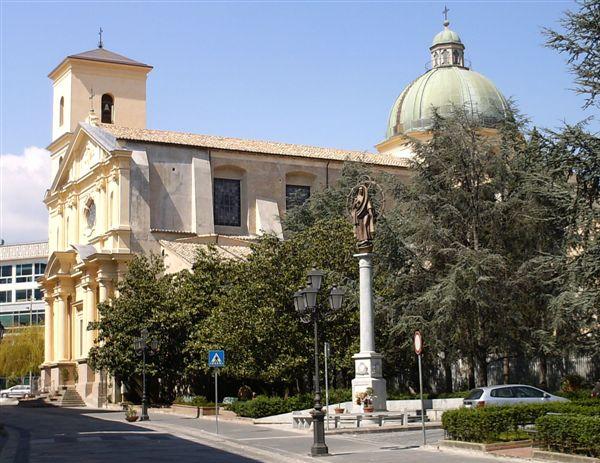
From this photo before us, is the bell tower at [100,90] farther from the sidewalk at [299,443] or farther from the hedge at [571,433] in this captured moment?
the hedge at [571,433]

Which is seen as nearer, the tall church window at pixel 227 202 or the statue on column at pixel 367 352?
the statue on column at pixel 367 352

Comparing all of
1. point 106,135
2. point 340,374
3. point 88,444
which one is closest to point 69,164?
point 106,135

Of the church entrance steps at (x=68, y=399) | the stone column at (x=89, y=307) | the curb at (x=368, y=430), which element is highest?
the stone column at (x=89, y=307)

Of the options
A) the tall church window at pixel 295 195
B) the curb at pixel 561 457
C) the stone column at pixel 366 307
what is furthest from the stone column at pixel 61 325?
the curb at pixel 561 457

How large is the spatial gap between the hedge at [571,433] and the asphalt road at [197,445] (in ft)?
3.93

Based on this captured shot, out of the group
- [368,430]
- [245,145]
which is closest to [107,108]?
[245,145]

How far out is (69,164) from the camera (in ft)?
204

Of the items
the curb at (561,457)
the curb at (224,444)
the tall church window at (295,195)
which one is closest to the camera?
the curb at (561,457)

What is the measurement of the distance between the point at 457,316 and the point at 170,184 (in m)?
26.3

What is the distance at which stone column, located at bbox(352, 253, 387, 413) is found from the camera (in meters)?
27.8

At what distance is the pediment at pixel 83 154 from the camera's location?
181ft

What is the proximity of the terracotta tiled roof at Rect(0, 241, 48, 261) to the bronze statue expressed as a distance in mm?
81296

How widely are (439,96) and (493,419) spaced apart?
160ft

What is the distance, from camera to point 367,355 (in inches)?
1093
